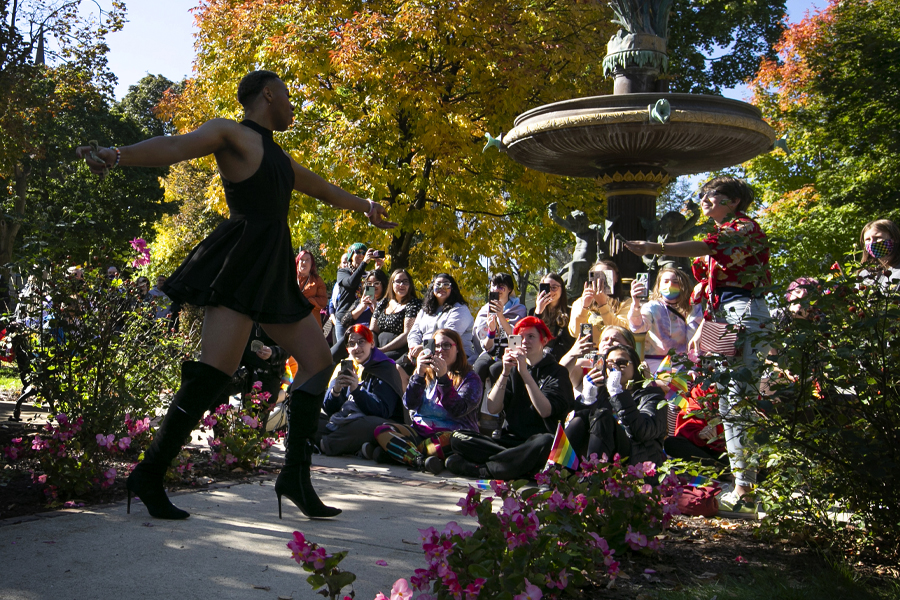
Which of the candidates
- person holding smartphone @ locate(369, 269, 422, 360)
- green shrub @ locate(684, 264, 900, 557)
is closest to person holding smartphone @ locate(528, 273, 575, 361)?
person holding smartphone @ locate(369, 269, 422, 360)

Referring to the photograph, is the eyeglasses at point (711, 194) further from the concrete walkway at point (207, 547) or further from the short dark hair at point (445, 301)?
the short dark hair at point (445, 301)

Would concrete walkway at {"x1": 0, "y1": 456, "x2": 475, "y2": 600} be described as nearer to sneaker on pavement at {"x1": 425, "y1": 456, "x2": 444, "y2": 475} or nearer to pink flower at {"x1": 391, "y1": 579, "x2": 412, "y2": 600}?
pink flower at {"x1": 391, "y1": 579, "x2": 412, "y2": 600}

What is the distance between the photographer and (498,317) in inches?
293

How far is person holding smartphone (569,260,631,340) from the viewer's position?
7035mm

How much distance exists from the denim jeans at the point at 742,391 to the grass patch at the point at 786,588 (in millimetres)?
619

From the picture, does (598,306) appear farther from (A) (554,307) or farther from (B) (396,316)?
(B) (396,316)

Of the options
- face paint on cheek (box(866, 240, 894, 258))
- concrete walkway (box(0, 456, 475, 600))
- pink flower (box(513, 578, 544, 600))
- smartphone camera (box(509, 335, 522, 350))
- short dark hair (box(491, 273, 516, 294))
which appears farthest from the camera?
short dark hair (box(491, 273, 516, 294))

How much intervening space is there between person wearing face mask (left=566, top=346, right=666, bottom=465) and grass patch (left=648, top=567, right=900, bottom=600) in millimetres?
1601

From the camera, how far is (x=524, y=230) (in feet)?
52.9

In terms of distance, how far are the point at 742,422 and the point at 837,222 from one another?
18899mm

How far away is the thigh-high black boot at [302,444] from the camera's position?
3586mm

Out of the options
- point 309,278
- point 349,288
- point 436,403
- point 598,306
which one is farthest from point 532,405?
point 349,288

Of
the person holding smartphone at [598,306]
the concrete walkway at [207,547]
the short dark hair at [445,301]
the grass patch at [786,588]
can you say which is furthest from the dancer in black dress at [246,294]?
the short dark hair at [445,301]

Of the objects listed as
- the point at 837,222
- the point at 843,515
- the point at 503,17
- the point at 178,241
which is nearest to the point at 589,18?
the point at 503,17
